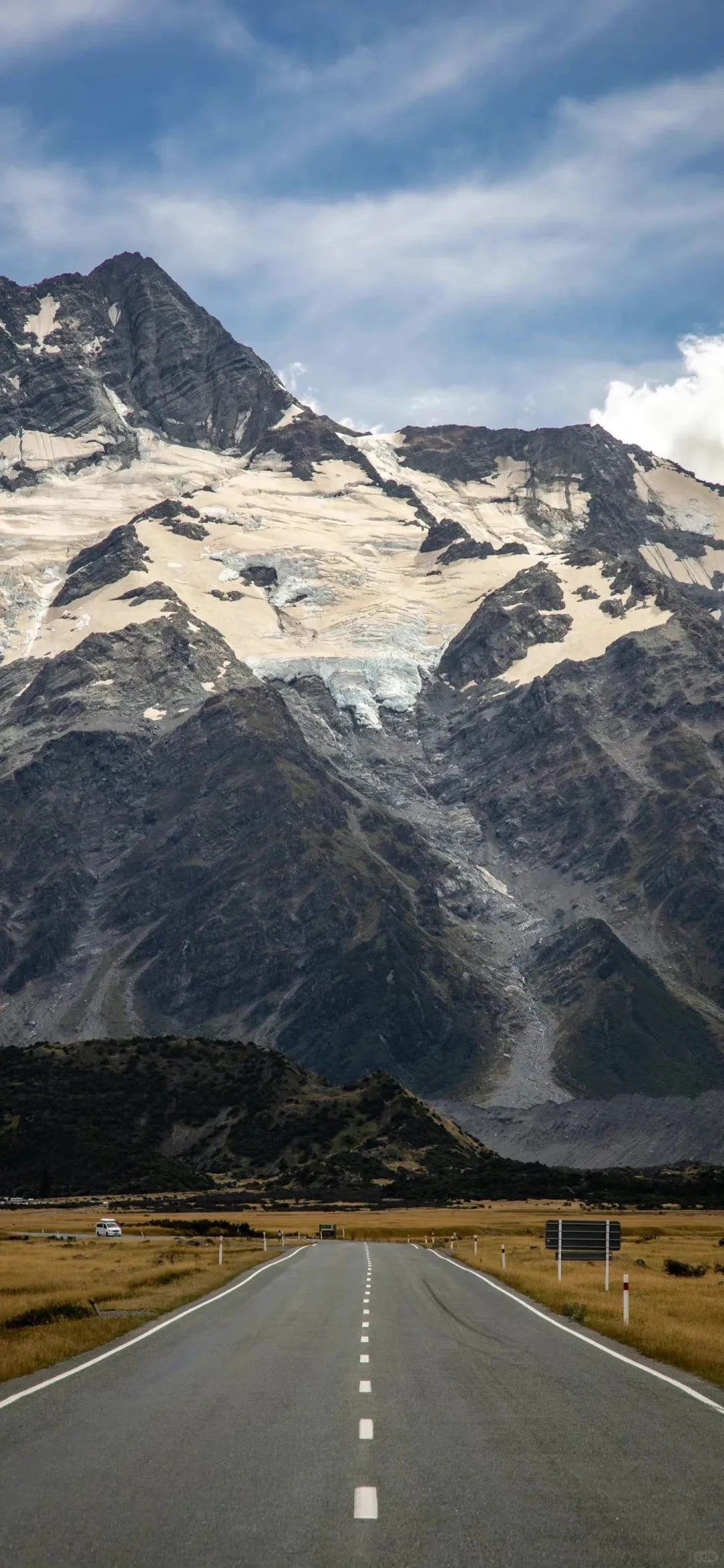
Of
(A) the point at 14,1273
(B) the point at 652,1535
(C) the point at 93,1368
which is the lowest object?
(A) the point at 14,1273

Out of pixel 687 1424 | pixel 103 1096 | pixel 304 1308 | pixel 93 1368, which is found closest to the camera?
pixel 687 1424

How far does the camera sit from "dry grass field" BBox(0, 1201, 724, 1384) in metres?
29.8

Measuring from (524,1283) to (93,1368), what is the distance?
1018 inches

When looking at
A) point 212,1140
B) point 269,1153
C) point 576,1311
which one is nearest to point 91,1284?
point 576,1311

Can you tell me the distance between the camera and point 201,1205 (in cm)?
14075

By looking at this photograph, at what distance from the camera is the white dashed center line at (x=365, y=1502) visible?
14195mm

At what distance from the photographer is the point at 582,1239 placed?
50.1 meters

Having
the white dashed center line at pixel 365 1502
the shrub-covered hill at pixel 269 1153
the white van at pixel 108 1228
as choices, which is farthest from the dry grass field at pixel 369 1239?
the shrub-covered hill at pixel 269 1153

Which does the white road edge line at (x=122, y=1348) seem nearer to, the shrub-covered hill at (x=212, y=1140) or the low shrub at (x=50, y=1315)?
the low shrub at (x=50, y=1315)

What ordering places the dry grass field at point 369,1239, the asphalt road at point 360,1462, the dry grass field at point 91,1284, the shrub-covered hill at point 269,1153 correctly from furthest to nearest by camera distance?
1. the shrub-covered hill at point 269,1153
2. the dry grass field at point 369,1239
3. the dry grass field at point 91,1284
4. the asphalt road at point 360,1462

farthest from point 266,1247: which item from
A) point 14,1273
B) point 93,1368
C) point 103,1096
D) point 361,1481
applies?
point 103,1096

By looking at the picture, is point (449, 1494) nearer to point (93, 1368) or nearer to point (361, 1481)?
point (361, 1481)

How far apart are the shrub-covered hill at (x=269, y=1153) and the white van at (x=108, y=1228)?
59.7 m

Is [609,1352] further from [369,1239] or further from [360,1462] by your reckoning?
[369,1239]
